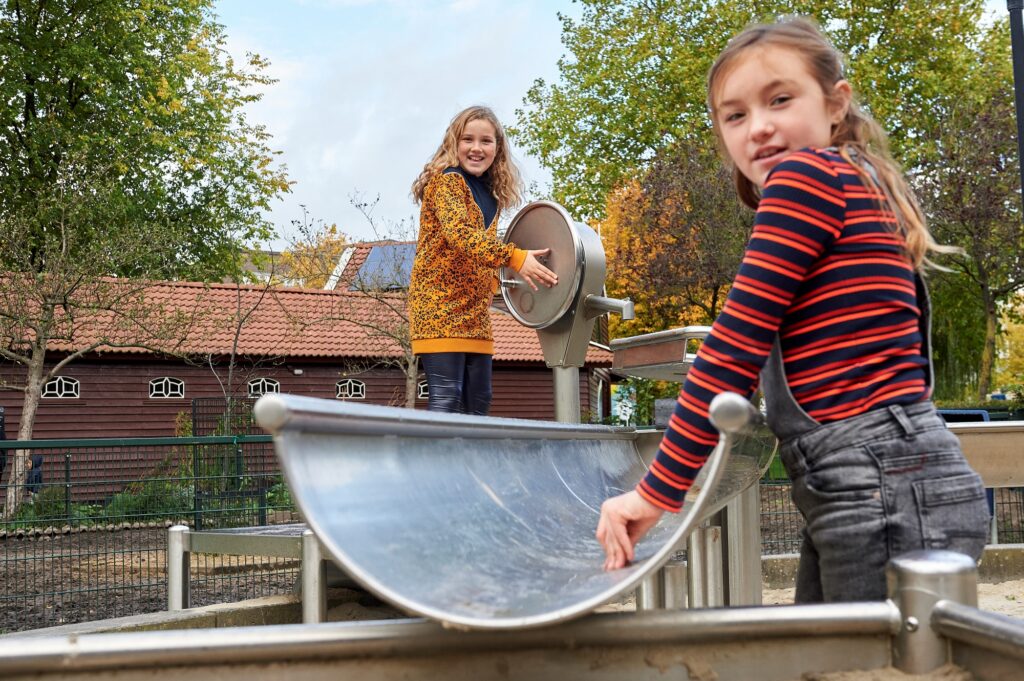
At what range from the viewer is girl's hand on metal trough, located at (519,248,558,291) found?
3826 millimetres

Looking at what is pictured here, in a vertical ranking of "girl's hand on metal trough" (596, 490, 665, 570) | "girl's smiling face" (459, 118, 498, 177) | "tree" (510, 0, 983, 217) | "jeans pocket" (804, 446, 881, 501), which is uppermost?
"tree" (510, 0, 983, 217)

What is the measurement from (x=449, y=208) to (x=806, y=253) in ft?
9.10

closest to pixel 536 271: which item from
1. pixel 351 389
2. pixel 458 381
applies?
pixel 458 381

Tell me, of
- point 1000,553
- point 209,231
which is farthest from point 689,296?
point 1000,553

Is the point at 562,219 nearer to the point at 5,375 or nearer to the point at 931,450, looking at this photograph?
the point at 931,450

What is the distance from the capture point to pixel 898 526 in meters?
1.45

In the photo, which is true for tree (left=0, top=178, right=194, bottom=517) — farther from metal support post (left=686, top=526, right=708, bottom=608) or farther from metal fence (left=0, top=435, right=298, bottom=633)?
metal support post (left=686, top=526, right=708, bottom=608)

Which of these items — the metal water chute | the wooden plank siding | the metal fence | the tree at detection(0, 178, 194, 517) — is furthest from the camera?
the wooden plank siding

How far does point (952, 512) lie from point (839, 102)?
26.4 inches

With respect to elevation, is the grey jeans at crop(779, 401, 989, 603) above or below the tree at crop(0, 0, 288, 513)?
below

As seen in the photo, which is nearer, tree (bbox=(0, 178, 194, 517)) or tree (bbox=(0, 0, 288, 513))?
tree (bbox=(0, 178, 194, 517))

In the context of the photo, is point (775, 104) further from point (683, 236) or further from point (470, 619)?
point (683, 236)

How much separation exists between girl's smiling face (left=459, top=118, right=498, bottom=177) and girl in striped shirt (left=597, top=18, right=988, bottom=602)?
9.14ft

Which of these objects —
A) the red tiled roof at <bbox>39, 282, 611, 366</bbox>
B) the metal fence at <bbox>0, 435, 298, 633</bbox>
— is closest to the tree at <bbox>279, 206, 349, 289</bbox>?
the red tiled roof at <bbox>39, 282, 611, 366</bbox>
